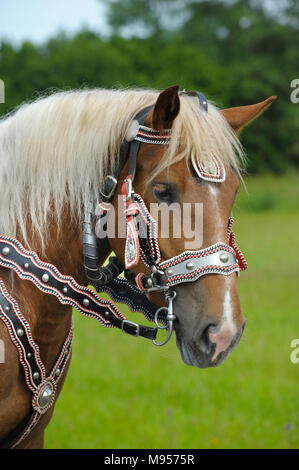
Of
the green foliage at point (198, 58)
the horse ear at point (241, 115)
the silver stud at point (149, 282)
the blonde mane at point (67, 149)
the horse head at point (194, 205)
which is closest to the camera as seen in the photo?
the horse head at point (194, 205)

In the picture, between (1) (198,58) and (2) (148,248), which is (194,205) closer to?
(2) (148,248)

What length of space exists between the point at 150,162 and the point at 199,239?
356 millimetres

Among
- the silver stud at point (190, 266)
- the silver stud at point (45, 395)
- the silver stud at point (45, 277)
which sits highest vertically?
the silver stud at point (190, 266)

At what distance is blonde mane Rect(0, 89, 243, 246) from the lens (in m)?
2.03

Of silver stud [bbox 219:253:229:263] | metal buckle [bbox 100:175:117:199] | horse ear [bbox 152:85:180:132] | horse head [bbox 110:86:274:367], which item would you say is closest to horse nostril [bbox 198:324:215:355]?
horse head [bbox 110:86:274:367]

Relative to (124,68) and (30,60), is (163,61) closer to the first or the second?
(124,68)

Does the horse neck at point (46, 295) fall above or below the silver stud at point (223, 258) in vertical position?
below

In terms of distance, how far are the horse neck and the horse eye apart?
0.35 m

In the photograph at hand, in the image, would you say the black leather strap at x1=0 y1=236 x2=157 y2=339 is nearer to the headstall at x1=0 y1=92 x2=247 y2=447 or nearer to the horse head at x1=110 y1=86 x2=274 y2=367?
the headstall at x1=0 y1=92 x2=247 y2=447

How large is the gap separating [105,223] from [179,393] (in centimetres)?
346

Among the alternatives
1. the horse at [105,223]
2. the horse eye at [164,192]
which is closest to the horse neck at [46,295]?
the horse at [105,223]

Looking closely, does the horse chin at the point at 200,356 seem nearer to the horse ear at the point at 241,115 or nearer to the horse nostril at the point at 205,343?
the horse nostril at the point at 205,343

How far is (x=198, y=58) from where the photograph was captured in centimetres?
2828

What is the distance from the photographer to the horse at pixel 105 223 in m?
1.84
